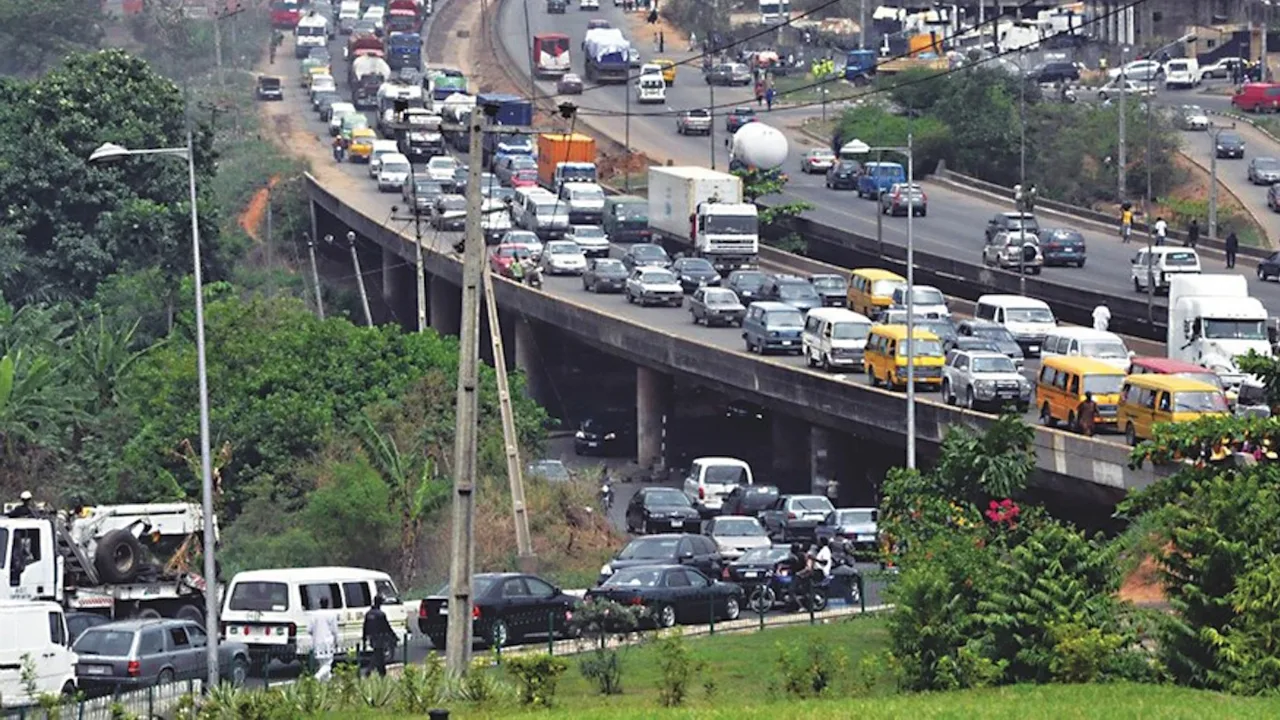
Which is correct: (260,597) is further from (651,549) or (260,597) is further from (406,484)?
(406,484)

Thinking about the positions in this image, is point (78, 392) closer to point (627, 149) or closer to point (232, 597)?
point (232, 597)

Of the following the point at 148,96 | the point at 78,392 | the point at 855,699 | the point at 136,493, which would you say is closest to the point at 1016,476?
the point at 855,699

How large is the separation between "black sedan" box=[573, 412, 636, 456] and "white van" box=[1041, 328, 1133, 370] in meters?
18.9

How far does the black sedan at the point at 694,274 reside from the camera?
84312 millimetres

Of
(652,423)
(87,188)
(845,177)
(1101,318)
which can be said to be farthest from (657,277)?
(845,177)

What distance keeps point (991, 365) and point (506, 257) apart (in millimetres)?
31567

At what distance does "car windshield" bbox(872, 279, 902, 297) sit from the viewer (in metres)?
78.2

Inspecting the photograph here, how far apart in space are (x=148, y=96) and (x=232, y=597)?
194 ft

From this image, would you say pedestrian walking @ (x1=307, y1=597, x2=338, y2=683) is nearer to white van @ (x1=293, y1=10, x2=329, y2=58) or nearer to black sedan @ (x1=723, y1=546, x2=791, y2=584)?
black sedan @ (x1=723, y1=546, x2=791, y2=584)

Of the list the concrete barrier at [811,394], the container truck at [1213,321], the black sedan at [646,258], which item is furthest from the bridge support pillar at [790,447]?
the container truck at [1213,321]

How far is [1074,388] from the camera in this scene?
57.0 metres

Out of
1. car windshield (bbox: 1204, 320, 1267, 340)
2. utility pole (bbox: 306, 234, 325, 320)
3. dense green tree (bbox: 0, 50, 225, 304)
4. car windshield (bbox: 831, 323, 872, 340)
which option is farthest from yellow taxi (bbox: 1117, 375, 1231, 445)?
utility pole (bbox: 306, 234, 325, 320)

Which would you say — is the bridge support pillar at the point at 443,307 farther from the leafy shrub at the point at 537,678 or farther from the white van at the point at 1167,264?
the leafy shrub at the point at 537,678

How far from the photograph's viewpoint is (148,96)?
9694 centimetres
